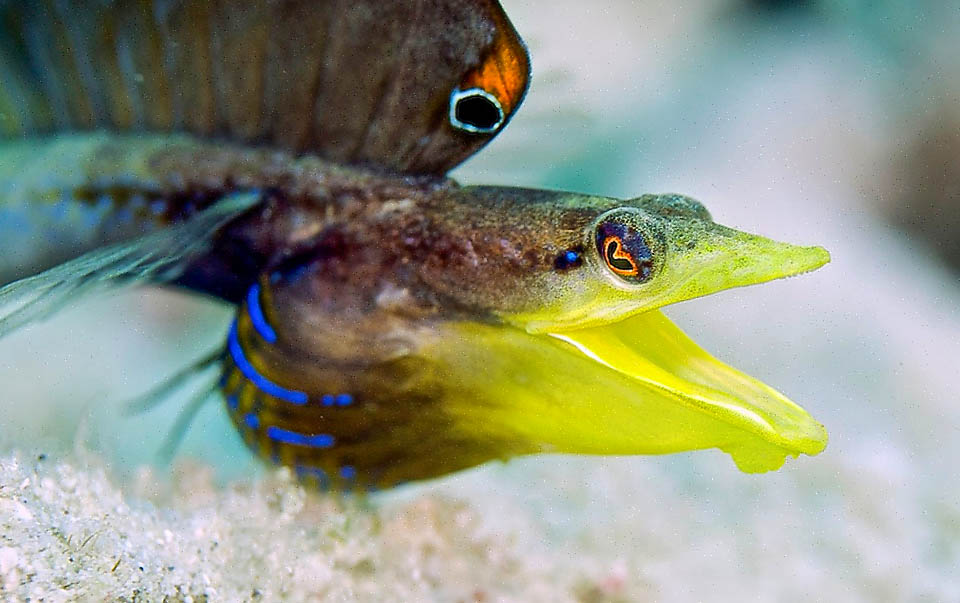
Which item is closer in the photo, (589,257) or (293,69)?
(589,257)

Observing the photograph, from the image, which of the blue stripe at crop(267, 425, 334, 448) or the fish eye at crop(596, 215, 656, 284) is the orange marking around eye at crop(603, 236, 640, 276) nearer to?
the fish eye at crop(596, 215, 656, 284)

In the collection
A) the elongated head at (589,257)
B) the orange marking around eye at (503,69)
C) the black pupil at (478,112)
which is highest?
the orange marking around eye at (503,69)

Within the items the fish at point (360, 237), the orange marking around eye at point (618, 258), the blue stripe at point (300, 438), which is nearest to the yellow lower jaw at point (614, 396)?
the fish at point (360, 237)

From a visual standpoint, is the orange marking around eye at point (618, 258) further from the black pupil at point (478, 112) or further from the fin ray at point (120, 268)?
the fin ray at point (120, 268)

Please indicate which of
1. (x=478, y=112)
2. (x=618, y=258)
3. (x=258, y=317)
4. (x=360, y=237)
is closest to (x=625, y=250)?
(x=618, y=258)

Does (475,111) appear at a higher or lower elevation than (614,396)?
higher

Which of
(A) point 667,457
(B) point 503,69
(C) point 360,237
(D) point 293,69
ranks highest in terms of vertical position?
(B) point 503,69

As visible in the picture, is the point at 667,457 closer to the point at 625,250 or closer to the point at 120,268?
the point at 625,250
